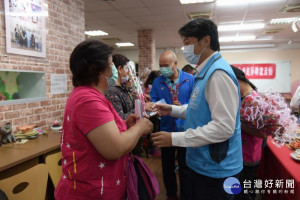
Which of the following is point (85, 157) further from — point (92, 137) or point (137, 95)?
point (137, 95)

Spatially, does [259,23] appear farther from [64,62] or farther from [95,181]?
[95,181]

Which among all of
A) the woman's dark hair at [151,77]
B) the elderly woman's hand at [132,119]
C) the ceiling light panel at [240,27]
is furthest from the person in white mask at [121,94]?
the ceiling light panel at [240,27]

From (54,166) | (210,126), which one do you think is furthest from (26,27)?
(210,126)

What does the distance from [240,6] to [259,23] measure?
6.88 feet

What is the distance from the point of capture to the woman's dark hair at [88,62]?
1.08m

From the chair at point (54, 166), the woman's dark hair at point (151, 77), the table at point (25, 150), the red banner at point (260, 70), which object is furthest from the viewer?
the red banner at point (260, 70)

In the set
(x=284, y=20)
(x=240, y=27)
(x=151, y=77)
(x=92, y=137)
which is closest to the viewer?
(x=92, y=137)

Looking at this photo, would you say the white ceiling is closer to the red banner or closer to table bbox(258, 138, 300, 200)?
the red banner

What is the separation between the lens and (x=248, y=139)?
1932 millimetres

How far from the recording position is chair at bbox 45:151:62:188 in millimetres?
1842

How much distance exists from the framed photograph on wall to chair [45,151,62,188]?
1313 millimetres

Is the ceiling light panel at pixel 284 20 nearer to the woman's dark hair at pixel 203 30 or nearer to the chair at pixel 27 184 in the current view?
the woman's dark hair at pixel 203 30

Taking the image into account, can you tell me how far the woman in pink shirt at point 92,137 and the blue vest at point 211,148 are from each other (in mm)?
344

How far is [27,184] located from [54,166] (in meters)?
0.35
